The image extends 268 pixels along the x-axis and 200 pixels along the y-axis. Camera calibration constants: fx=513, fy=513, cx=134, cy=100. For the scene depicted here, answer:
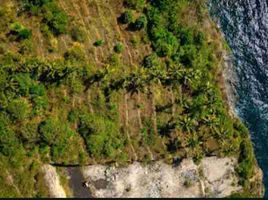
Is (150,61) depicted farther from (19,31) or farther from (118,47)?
(19,31)

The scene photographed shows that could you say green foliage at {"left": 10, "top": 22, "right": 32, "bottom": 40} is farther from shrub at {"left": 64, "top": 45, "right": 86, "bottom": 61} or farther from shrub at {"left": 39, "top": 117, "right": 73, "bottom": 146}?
shrub at {"left": 39, "top": 117, "right": 73, "bottom": 146}

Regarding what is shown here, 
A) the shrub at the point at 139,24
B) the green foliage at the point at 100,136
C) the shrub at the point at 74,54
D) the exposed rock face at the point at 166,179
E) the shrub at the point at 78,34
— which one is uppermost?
the shrub at the point at 139,24

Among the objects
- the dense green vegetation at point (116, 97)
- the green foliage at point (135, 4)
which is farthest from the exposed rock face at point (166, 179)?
the green foliage at point (135, 4)

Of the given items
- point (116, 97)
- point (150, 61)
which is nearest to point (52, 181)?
point (116, 97)

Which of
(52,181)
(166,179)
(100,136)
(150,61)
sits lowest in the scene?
(166,179)

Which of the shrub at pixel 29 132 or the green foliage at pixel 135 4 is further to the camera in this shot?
the green foliage at pixel 135 4

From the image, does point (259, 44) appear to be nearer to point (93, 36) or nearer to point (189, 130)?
point (189, 130)

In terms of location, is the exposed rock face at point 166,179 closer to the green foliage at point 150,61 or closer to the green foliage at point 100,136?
the green foliage at point 100,136
